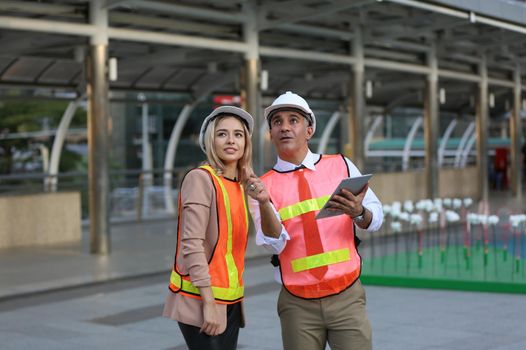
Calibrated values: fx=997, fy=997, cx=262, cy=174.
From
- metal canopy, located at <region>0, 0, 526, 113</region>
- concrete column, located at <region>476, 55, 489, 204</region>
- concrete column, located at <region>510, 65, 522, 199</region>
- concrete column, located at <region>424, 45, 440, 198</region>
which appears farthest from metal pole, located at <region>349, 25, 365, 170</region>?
concrete column, located at <region>510, 65, 522, 199</region>

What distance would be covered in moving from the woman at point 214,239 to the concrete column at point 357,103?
16580 millimetres

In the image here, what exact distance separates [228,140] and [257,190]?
322 millimetres

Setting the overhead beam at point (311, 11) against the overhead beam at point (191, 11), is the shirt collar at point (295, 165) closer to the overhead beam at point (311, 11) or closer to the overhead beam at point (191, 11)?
the overhead beam at point (191, 11)

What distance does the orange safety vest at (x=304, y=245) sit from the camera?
468 cm

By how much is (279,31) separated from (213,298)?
16382mm

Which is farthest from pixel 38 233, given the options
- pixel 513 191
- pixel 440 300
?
pixel 513 191

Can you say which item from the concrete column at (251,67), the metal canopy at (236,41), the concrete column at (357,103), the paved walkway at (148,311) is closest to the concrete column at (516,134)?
the metal canopy at (236,41)

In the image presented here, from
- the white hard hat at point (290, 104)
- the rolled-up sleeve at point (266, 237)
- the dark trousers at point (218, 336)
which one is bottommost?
the dark trousers at point (218, 336)

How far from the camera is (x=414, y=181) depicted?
26.4m

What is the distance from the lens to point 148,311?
34.7 ft

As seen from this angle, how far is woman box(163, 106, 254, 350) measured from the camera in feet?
14.3

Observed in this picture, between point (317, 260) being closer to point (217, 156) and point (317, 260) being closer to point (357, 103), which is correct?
point (217, 156)

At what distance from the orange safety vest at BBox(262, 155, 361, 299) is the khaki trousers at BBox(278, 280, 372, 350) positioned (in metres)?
0.04

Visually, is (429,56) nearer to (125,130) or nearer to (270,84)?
(270,84)
